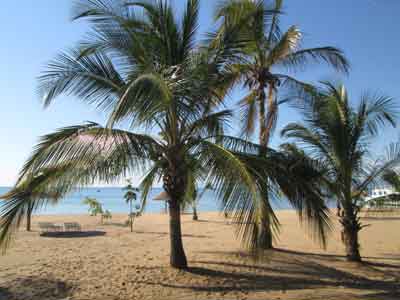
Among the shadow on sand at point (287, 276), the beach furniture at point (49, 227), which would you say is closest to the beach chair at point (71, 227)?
the beach furniture at point (49, 227)

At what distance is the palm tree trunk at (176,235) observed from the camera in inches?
247

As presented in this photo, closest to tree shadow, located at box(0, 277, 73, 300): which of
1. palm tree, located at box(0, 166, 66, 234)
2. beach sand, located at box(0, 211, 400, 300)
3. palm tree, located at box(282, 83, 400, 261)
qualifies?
beach sand, located at box(0, 211, 400, 300)

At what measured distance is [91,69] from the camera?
5469mm

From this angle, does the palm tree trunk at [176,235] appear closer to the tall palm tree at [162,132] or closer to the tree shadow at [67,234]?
the tall palm tree at [162,132]

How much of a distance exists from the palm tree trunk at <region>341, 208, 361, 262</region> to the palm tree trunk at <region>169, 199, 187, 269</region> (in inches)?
188

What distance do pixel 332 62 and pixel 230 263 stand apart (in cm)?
683

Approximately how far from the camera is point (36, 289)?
216 inches

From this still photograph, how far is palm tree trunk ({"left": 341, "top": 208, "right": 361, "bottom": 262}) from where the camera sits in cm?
806

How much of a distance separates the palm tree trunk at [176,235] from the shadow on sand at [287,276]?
1.11 feet

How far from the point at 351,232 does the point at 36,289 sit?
25.6 ft

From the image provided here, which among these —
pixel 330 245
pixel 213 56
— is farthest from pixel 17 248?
pixel 330 245

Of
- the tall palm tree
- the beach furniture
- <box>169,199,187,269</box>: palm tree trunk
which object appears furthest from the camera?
the beach furniture

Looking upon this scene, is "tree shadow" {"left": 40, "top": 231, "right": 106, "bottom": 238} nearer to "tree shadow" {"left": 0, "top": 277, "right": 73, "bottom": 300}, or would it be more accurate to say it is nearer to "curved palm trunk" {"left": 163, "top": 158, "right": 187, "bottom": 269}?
"tree shadow" {"left": 0, "top": 277, "right": 73, "bottom": 300}

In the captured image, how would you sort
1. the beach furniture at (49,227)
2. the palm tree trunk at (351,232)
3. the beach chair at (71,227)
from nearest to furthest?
1. the palm tree trunk at (351,232)
2. the beach furniture at (49,227)
3. the beach chair at (71,227)
